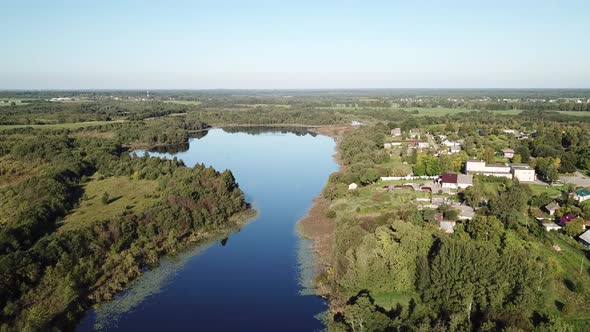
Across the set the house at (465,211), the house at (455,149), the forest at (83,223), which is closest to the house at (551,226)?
the house at (465,211)

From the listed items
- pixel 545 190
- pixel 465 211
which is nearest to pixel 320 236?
pixel 465 211

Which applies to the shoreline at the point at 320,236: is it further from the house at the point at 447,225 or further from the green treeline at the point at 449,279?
the house at the point at 447,225

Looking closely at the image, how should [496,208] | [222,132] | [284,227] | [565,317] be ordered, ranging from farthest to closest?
[222,132] → [284,227] → [496,208] → [565,317]

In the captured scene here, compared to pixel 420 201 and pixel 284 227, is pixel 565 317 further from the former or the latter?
pixel 284 227

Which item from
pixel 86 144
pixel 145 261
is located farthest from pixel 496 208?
pixel 86 144

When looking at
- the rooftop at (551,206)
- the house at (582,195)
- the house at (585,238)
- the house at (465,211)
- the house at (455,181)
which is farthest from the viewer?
the house at (455,181)

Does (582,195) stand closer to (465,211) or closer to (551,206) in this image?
(551,206)
